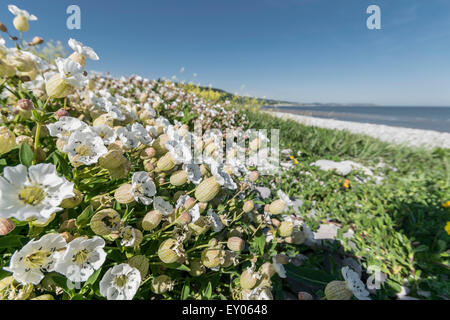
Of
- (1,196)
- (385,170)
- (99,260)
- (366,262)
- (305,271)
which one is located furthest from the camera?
(385,170)

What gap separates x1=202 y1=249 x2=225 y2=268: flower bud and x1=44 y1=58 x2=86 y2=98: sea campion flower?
2.18 feet

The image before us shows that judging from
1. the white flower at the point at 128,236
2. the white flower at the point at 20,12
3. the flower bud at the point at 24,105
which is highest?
the white flower at the point at 20,12

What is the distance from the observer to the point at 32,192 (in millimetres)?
445

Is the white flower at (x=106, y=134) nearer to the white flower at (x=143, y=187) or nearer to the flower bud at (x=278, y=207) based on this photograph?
the white flower at (x=143, y=187)

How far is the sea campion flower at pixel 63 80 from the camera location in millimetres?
621

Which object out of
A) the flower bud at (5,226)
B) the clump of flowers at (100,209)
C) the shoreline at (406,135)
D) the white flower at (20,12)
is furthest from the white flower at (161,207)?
the shoreline at (406,135)

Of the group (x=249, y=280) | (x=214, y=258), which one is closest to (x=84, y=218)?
(x=214, y=258)

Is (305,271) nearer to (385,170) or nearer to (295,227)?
(295,227)

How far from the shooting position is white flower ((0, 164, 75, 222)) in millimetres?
397

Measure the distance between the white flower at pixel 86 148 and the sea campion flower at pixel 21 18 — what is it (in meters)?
0.67

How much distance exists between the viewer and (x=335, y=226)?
5.48 feet

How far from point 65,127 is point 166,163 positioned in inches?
12.1
